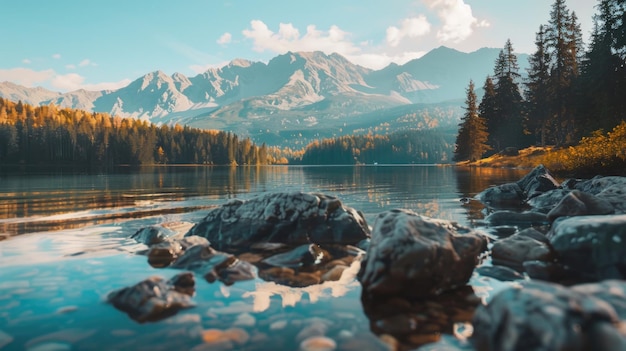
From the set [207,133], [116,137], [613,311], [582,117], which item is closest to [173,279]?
[613,311]

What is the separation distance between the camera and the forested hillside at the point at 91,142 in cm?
14175

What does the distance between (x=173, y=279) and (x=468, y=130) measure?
91168 millimetres

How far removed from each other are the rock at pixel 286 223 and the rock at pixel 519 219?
647 centimetres

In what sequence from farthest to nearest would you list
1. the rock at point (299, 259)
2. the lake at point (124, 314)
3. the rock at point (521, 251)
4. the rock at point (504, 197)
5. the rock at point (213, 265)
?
the rock at point (504, 197) → the rock at point (299, 259) → the rock at point (521, 251) → the rock at point (213, 265) → the lake at point (124, 314)

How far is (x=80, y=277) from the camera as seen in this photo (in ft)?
26.6

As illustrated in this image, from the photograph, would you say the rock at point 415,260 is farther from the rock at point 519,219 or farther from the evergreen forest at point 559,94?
the evergreen forest at point 559,94

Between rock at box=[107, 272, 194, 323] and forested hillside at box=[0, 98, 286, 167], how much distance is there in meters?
157

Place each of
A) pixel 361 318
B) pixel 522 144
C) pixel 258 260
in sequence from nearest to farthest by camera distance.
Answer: pixel 361 318 → pixel 258 260 → pixel 522 144

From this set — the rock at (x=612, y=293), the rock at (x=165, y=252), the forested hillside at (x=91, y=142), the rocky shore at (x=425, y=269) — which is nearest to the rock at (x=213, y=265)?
the rocky shore at (x=425, y=269)

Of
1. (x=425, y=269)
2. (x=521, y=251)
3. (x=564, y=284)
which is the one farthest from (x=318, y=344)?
(x=521, y=251)

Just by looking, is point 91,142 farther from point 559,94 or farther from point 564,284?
point 564,284

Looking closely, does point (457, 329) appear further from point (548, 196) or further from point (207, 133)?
point (207, 133)

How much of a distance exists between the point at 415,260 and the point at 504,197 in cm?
1932

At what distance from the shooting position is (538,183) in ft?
80.1
